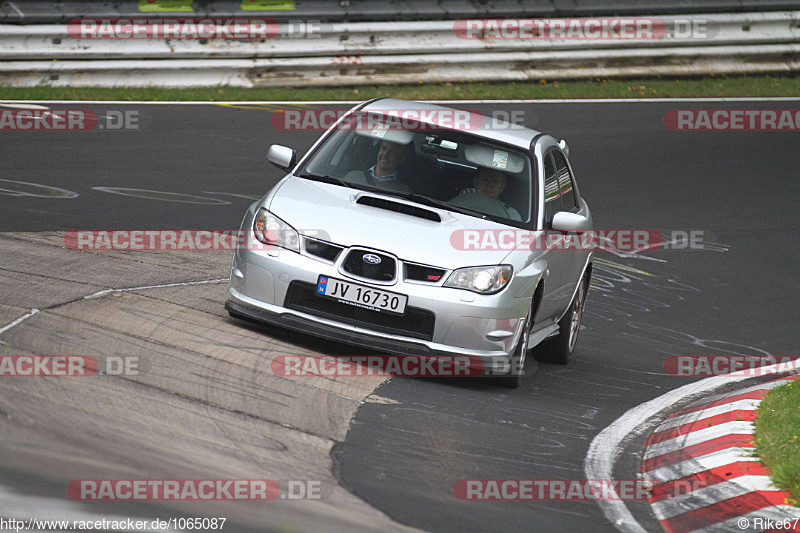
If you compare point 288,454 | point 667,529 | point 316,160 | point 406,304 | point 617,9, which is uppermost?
point 617,9

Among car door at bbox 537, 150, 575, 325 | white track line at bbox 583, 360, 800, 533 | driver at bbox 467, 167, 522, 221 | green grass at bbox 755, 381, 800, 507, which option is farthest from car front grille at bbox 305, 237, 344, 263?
green grass at bbox 755, 381, 800, 507

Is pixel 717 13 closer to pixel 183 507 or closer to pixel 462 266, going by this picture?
pixel 462 266

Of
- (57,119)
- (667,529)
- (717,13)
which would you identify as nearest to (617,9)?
(717,13)

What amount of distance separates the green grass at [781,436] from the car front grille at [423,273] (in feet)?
6.81

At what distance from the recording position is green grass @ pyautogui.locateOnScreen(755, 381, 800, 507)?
595cm

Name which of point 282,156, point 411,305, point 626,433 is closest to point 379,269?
point 411,305

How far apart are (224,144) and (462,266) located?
24.8 feet

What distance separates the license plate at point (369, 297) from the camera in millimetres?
6898

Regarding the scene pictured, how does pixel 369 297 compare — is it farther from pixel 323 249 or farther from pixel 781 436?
pixel 781 436

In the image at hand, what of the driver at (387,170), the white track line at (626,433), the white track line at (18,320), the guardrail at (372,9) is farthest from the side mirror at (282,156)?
the guardrail at (372,9)

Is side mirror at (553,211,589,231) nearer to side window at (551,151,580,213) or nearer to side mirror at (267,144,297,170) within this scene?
side window at (551,151,580,213)

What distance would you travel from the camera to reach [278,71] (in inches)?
678

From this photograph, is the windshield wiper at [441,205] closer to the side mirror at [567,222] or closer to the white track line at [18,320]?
the side mirror at [567,222]

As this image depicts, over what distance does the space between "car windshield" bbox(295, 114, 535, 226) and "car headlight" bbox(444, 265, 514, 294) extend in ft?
2.15
